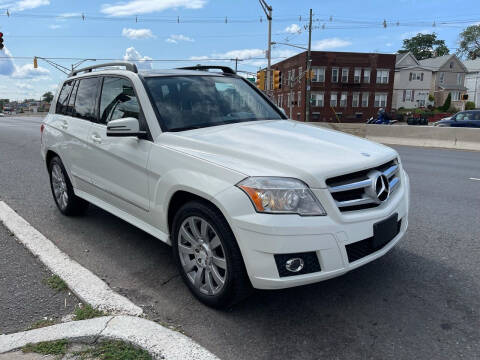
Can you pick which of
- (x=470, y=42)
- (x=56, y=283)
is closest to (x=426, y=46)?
(x=470, y=42)

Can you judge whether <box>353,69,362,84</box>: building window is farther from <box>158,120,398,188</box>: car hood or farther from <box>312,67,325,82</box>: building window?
<box>158,120,398,188</box>: car hood

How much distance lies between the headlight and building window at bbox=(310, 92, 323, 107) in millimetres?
51917

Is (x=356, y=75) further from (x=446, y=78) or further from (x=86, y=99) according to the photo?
(x=86, y=99)

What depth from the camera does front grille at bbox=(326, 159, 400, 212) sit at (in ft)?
9.17

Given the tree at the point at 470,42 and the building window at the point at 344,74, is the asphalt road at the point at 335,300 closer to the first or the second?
the building window at the point at 344,74

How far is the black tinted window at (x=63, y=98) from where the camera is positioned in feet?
17.5

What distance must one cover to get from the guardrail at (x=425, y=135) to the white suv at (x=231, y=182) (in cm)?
1407

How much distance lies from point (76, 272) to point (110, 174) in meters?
0.98

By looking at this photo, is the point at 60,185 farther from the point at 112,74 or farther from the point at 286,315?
the point at 286,315

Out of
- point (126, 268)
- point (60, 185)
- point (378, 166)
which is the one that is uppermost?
point (378, 166)

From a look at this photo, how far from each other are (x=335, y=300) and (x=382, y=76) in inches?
2191

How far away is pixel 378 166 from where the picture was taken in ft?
10.3

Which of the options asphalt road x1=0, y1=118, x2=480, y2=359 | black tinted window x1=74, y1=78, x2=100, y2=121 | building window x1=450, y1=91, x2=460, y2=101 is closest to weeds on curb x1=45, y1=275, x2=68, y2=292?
asphalt road x1=0, y1=118, x2=480, y2=359

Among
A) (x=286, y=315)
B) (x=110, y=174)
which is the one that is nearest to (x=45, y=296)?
(x=110, y=174)
